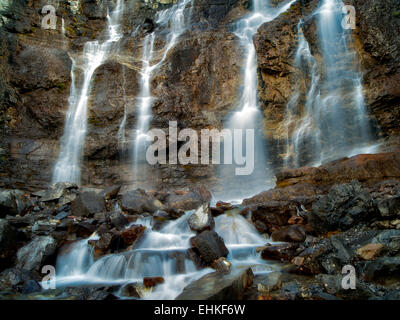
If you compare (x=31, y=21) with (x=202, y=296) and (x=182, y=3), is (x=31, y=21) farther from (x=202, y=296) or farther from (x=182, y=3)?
(x=202, y=296)

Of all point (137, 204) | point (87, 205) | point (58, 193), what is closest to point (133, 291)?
point (137, 204)

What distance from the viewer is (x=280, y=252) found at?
6.00 metres

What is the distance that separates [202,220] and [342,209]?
3.50m

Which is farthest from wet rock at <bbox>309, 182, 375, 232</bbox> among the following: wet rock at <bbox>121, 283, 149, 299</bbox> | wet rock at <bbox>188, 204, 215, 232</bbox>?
wet rock at <bbox>121, 283, 149, 299</bbox>

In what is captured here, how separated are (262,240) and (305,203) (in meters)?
1.93

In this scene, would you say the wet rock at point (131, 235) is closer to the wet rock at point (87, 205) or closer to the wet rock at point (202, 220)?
the wet rock at point (202, 220)

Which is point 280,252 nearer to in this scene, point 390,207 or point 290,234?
point 290,234

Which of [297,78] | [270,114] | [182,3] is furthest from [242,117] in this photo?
[182,3]

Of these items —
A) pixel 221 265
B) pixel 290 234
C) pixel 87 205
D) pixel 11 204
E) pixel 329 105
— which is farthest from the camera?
pixel 329 105

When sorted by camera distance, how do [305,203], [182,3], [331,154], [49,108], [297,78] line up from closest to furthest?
[305,203] → [331,154] → [297,78] → [49,108] → [182,3]

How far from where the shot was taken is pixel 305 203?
8141 millimetres

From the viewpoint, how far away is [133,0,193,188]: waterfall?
1480 cm

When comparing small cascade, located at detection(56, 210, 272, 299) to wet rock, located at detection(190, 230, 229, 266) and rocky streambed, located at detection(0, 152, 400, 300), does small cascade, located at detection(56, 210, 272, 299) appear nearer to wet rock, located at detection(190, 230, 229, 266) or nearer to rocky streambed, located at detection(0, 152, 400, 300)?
rocky streambed, located at detection(0, 152, 400, 300)

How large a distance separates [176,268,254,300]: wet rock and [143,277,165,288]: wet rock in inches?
43.1
